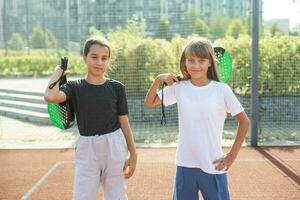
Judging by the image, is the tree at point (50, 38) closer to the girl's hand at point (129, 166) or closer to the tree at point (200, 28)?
the tree at point (200, 28)

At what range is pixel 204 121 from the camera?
244cm

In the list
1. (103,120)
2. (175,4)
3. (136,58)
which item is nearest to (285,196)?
(103,120)

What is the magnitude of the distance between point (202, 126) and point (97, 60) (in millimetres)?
703

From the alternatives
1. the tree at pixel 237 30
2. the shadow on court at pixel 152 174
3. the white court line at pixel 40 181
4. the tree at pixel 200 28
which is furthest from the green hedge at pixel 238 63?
the white court line at pixel 40 181

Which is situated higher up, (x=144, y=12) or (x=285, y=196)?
(x=144, y=12)

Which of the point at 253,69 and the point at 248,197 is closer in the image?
the point at 248,197

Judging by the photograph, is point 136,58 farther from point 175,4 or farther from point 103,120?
point 103,120

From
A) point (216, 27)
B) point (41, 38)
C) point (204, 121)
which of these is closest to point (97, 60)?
point (204, 121)

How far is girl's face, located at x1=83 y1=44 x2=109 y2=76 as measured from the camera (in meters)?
2.55

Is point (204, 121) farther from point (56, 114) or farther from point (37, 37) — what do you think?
point (37, 37)

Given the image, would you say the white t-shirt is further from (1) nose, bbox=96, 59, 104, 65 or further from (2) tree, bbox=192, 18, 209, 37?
(2) tree, bbox=192, 18, 209, 37

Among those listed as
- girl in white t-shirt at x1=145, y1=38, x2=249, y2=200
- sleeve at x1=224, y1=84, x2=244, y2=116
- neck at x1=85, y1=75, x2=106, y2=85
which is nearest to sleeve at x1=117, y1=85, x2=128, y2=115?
neck at x1=85, y1=75, x2=106, y2=85

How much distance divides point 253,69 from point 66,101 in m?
3.99

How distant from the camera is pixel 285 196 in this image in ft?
13.6
